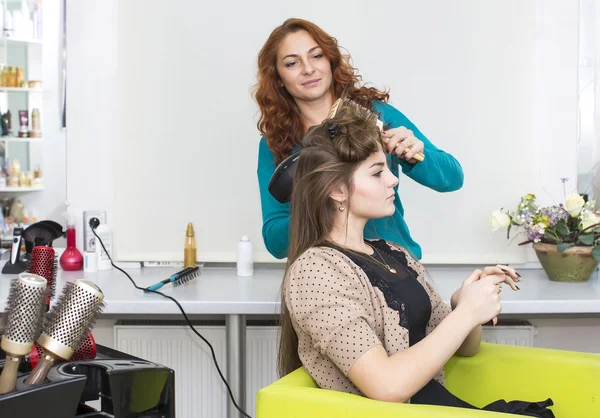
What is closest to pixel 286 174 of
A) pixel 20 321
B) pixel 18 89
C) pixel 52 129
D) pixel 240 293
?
pixel 240 293

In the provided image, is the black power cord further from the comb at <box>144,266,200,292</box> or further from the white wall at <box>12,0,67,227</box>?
the white wall at <box>12,0,67,227</box>

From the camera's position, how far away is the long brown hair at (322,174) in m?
1.45

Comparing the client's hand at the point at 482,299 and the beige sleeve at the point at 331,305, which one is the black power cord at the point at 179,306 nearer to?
the beige sleeve at the point at 331,305

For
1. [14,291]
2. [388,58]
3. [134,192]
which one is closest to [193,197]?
[134,192]

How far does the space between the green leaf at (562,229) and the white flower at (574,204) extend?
0.15 ft

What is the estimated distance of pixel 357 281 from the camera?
4.48ft

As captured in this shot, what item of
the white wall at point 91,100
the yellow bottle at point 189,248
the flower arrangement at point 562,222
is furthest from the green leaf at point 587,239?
the white wall at point 91,100

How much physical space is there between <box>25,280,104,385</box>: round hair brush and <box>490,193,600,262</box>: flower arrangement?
1797 mm

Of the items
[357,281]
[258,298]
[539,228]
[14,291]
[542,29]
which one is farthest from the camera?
[542,29]

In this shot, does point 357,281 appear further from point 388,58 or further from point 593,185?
point 593,185

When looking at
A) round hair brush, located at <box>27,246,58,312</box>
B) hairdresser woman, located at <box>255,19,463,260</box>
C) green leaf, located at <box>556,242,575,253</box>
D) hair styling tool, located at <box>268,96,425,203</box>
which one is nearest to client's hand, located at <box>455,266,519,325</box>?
hair styling tool, located at <box>268,96,425,203</box>

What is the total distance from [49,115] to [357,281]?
1.69 m

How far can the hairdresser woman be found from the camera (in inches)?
76.0

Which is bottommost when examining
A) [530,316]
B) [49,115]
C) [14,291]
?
[530,316]
